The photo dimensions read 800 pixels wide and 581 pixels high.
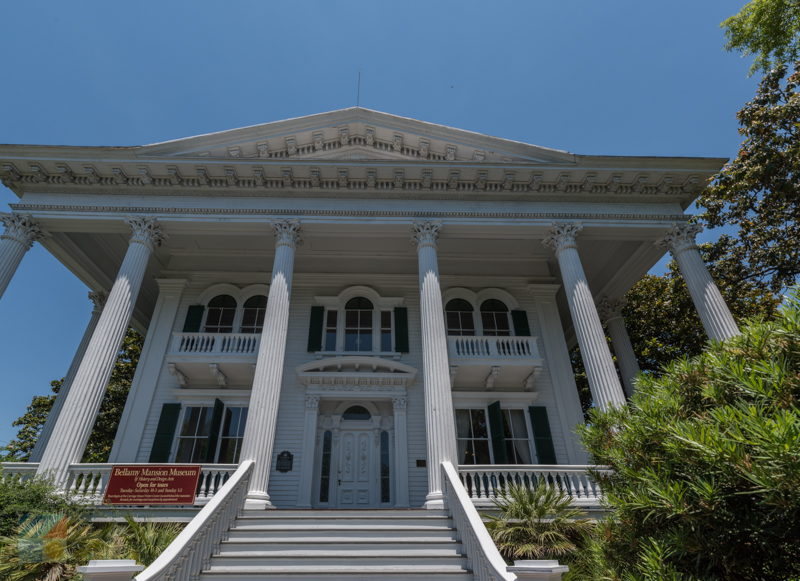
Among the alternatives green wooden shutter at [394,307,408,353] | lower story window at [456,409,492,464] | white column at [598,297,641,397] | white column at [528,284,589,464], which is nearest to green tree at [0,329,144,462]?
green wooden shutter at [394,307,408,353]

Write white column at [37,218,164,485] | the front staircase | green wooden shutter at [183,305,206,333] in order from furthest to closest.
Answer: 1. green wooden shutter at [183,305,206,333]
2. white column at [37,218,164,485]
3. the front staircase

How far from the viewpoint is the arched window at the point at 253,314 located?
1398cm

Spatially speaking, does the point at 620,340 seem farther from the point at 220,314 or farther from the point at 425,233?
the point at 220,314

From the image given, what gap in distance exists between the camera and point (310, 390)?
41.0 feet

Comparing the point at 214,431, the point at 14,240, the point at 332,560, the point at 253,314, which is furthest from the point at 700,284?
the point at 14,240

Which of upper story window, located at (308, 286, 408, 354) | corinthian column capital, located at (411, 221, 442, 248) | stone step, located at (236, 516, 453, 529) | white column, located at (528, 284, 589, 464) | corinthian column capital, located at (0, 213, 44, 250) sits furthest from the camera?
upper story window, located at (308, 286, 408, 354)

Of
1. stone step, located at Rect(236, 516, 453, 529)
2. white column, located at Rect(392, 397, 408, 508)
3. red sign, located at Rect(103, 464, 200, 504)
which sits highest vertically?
white column, located at Rect(392, 397, 408, 508)

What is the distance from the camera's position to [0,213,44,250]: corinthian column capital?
36.2ft

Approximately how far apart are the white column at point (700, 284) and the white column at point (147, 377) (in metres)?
15.5

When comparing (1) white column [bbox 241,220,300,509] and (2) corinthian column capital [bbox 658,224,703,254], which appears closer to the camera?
(1) white column [bbox 241,220,300,509]

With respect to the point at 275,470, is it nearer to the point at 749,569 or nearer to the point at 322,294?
the point at 322,294

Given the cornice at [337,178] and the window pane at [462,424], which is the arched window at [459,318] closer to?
the window pane at [462,424]

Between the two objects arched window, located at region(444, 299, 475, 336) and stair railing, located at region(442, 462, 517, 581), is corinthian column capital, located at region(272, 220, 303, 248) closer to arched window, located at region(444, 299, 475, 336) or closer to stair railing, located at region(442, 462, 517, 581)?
arched window, located at region(444, 299, 475, 336)

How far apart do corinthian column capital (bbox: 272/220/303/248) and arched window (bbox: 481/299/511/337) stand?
22.9 ft
